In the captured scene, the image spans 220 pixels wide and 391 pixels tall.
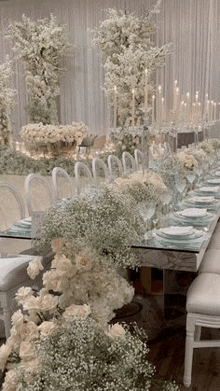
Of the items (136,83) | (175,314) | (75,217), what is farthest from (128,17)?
(75,217)

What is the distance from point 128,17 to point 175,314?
26.9 ft

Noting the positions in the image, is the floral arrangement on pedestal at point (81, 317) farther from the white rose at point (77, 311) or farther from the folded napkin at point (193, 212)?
the folded napkin at point (193, 212)

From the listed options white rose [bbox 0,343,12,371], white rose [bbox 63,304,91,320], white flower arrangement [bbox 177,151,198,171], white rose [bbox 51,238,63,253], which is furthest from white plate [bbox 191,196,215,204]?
white rose [bbox 0,343,12,371]

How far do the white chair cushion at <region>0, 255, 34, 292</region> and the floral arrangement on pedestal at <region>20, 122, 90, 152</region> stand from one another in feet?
20.0

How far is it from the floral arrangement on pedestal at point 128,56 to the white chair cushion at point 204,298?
7.32 m

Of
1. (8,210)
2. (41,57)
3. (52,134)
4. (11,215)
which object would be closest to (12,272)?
(11,215)

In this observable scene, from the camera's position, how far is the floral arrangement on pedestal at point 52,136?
27.9 ft

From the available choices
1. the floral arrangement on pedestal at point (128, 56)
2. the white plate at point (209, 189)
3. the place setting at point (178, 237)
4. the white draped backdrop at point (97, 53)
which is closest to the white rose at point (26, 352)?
the place setting at point (178, 237)

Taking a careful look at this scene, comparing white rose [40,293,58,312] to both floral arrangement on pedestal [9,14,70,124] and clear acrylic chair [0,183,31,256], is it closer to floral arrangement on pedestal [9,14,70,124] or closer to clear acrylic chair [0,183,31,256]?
clear acrylic chair [0,183,31,256]

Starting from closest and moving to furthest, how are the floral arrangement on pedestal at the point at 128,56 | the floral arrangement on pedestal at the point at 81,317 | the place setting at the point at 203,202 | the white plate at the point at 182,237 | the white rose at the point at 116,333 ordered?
the floral arrangement on pedestal at the point at 81,317, the white rose at the point at 116,333, the white plate at the point at 182,237, the place setting at the point at 203,202, the floral arrangement on pedestal at the point at 128,56

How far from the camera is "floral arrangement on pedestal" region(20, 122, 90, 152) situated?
8500mm

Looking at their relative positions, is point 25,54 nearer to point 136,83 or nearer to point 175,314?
point 136,83

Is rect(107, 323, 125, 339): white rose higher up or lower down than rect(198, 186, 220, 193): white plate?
lower down

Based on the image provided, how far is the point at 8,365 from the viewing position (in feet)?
4.94
